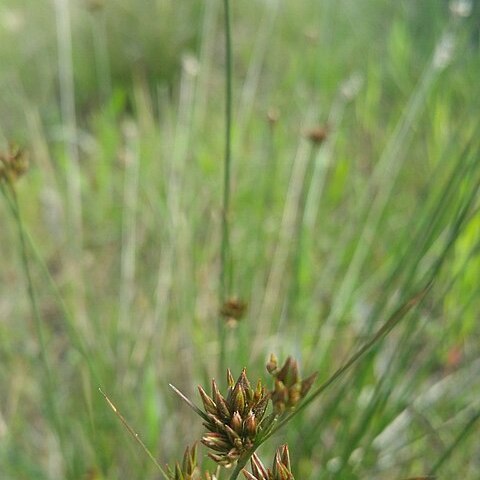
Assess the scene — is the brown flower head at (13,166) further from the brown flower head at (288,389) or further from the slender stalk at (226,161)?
the brown flower head at (288,389)

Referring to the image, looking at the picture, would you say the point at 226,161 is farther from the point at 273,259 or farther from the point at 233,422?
the point at 273,259

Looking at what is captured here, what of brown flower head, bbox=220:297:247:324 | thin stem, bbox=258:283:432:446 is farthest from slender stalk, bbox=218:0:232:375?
thin stem, bbox=258:283:432:446

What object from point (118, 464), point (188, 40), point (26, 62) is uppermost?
point (26, 62)

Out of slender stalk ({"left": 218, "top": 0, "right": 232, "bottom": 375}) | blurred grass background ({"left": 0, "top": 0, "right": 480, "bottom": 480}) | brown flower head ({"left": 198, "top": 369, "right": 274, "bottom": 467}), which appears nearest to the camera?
brown flower head ({"left": 198, "top": 369, "right": 274, "bottom": 467})

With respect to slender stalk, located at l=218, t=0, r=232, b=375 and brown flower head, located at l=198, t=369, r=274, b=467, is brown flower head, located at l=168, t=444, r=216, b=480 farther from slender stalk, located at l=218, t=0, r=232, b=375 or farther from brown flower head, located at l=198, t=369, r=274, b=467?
slender stalk, located at l=218, t=0, r=232, b=375

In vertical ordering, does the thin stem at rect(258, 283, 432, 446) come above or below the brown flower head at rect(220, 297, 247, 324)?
below

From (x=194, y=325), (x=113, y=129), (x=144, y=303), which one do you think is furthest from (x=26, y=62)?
(x=194, y=325)

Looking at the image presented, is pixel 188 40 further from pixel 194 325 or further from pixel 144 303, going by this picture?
pixel 194 325

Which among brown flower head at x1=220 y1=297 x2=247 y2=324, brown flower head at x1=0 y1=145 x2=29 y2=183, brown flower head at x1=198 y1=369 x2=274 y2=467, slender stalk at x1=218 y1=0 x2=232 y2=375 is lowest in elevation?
brown flower head at x1=198 y1=369 x2=274 y2=467
